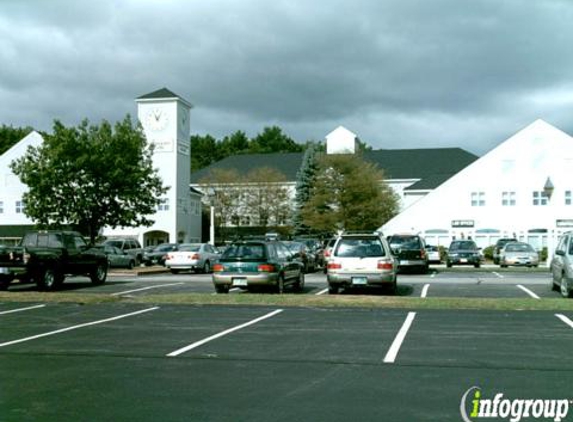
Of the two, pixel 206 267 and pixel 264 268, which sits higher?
pixel 264 268

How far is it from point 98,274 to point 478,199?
44.4 m

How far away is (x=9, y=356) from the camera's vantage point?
9.70m

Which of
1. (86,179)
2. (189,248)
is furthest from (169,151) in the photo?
(189,248)

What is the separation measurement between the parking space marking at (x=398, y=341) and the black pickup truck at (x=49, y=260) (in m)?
12.4

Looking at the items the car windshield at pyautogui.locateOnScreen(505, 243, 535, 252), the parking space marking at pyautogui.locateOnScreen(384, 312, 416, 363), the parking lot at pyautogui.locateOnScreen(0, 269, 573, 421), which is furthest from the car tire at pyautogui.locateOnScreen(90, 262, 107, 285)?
the car windshield at pyautogui.locateOnScreen(505, 243, 535, 252)

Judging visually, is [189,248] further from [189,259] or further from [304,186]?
[304,186]

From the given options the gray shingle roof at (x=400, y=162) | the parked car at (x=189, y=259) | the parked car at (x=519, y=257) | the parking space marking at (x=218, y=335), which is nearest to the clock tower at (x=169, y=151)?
the gray shingle roof at (x=400, y=162)

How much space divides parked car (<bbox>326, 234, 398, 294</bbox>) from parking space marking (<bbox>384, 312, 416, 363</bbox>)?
4.89 m

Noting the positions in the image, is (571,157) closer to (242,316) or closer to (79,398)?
(242,316)

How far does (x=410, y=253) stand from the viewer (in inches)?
1252

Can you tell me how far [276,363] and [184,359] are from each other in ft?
4.06

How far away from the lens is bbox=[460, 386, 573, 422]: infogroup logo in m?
6.42

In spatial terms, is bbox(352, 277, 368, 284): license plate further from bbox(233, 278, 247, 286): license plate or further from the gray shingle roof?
the gray shingle roof

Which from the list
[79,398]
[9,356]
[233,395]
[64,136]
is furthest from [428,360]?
[64,136]
